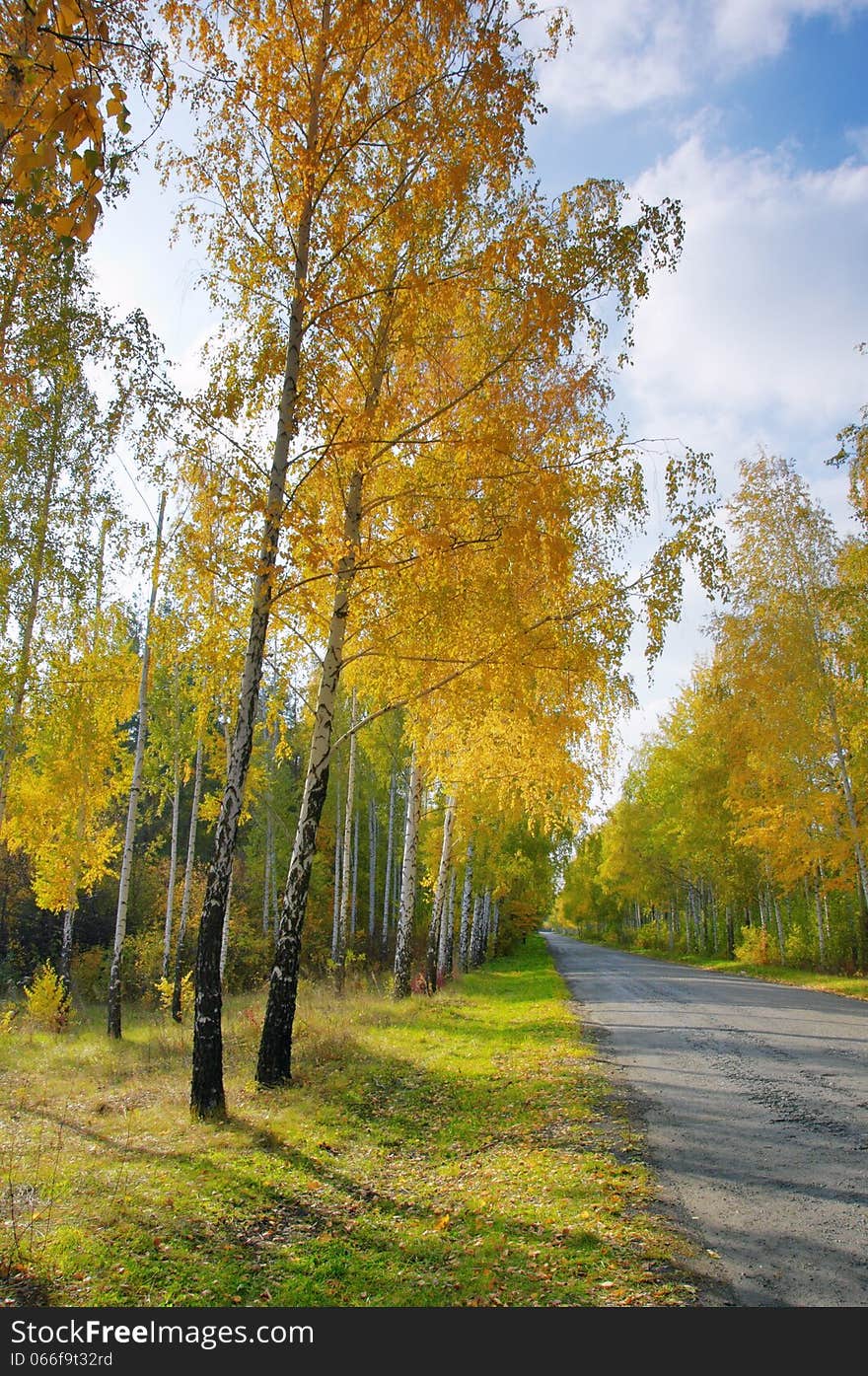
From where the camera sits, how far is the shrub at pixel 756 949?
24484mm

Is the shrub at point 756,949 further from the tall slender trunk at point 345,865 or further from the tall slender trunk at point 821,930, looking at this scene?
the tall slender trunk at point 345,865

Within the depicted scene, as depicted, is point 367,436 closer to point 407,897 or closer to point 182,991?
point 407,897

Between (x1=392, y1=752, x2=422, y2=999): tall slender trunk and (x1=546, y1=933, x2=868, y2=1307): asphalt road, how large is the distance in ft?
14.1

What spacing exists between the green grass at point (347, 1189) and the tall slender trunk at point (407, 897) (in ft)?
17.6

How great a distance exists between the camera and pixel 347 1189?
5.37 metres

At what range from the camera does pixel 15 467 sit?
12266mm

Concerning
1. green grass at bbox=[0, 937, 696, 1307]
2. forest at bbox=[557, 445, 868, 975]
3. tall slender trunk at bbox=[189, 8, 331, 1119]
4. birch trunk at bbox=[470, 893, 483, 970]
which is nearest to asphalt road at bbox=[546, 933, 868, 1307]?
green grass at bbox=[0, 937, 696, 1307]

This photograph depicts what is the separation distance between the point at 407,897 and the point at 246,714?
351 inches

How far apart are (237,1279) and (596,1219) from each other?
2.00 metres

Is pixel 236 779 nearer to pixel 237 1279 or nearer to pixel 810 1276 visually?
pixel 237 1279

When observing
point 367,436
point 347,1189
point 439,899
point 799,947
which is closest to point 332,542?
point 367,436

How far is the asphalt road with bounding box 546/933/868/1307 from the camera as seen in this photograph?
383cm

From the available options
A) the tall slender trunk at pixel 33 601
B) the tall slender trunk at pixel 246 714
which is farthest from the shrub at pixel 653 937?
the tall slender trunk at pixel 246 714

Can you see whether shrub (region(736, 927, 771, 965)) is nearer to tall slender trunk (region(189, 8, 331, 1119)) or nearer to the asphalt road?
the asphalt road
